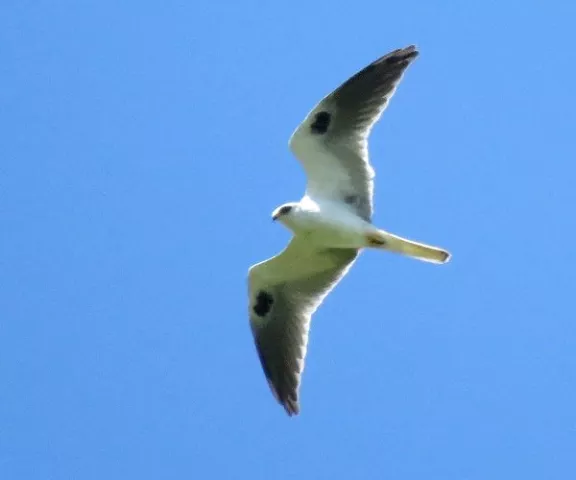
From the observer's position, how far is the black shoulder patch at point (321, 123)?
10.3m

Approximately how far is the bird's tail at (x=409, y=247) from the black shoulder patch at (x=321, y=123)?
98 cm

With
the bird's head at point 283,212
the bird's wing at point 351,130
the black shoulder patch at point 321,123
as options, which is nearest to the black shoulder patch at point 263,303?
the bird's head at point 283,212

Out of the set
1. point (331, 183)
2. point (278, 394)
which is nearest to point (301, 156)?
point (331, 183)

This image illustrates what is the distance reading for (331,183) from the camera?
34.2 ft

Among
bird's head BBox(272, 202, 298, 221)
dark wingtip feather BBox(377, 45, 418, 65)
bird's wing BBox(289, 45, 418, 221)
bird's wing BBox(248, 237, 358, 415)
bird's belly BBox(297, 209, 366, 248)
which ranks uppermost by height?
dark wingtip feather BBox(377, 45, 418, 65)

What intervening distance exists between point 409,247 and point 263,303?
1.56 meters

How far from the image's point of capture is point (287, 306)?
35.7 ft

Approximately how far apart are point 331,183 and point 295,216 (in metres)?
0.48

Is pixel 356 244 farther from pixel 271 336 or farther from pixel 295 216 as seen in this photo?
pixel 271 336

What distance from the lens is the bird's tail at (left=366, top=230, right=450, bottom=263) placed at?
33.0 feet

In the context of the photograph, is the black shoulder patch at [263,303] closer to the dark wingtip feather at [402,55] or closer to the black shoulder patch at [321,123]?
the black shoulder patch at [321,123]

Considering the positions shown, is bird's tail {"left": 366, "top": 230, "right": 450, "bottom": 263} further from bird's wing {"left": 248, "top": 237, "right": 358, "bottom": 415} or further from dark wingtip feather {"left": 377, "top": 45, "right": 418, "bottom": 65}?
dark wingtip feather {"left": 377, "top": 45, "right": 418, "bottom": 65}

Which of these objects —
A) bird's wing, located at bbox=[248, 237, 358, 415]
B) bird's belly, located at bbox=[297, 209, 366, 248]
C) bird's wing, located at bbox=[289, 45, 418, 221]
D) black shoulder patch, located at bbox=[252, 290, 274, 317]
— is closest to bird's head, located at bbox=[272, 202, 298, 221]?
bird's belly, located at bbox=[297, 209, 366, 248]

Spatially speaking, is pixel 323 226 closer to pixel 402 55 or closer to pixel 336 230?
pixel 336 230
